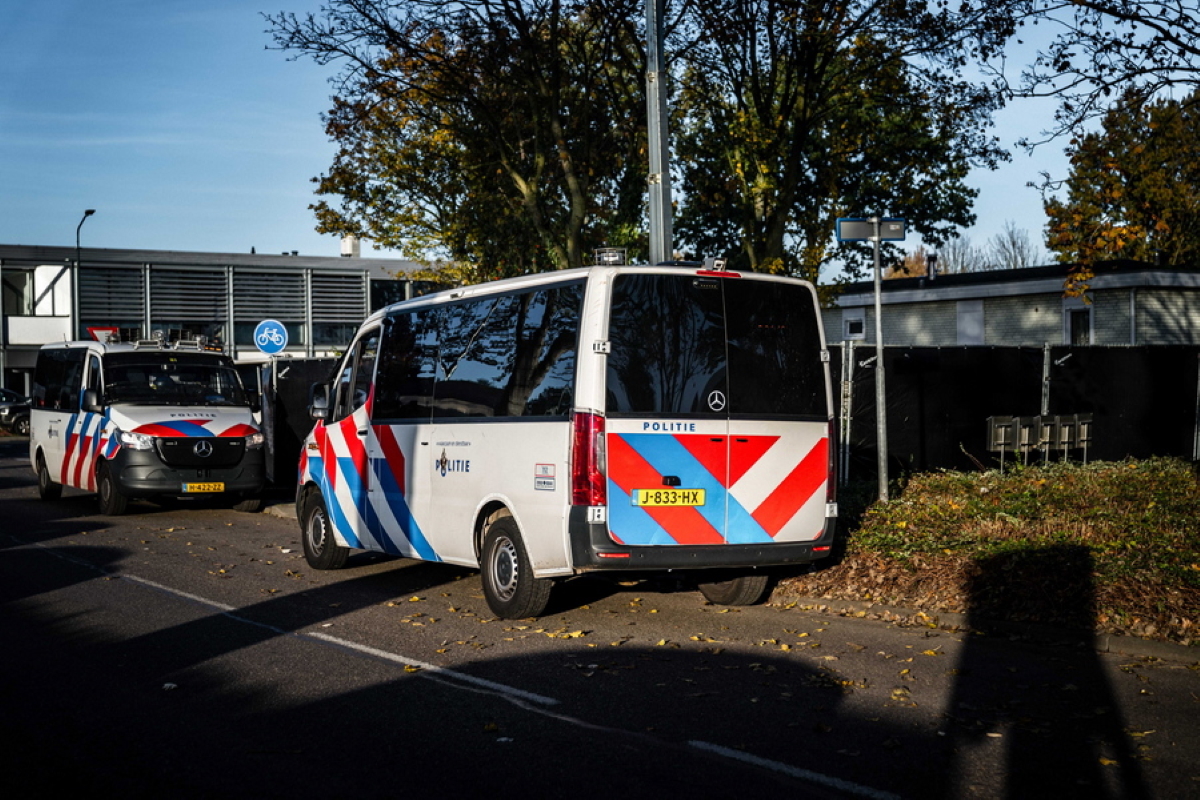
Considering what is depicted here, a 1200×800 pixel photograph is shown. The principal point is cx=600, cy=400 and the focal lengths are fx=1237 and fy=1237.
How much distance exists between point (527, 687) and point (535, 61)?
47.6ft

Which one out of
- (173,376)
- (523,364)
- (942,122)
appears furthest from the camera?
(942,122)

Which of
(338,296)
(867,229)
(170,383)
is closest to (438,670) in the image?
(867,229)

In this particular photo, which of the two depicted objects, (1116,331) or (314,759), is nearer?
(314,759)

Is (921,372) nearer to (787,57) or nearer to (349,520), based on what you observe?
(787,57)

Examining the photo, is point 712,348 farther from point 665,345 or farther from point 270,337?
point 270,337

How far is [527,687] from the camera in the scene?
690 centimetres

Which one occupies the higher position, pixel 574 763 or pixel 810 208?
pixel 810 208

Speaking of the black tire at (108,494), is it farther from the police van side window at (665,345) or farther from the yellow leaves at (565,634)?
the police van side window at (665,345)

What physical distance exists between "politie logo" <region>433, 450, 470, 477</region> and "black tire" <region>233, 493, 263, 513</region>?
27.6 ft

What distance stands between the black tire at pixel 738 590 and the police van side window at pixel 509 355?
224cm

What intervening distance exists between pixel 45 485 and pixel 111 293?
3004 cm

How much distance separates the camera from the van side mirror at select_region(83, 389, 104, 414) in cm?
1655

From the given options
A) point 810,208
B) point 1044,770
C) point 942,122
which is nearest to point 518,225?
point 810,208

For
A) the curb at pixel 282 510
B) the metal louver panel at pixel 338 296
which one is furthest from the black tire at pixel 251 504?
the metal louver panel at pixel 338 296
